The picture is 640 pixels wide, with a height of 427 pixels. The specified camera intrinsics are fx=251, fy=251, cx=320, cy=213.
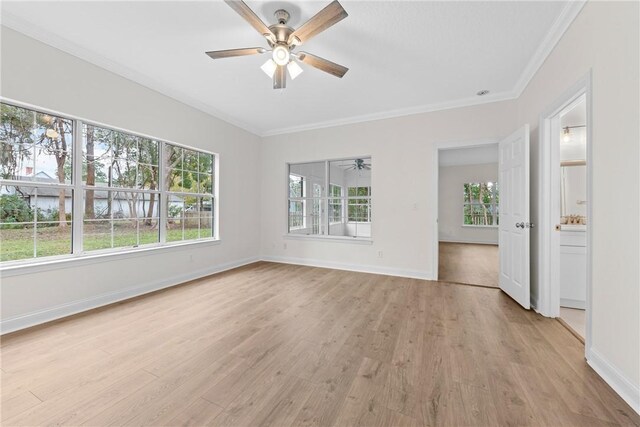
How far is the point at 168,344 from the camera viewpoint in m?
2.09

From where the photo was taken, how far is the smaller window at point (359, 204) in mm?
4727

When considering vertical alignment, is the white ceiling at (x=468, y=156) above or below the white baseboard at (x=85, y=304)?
above

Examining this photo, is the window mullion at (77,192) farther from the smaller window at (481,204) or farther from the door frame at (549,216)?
the smaller window at (481,204)

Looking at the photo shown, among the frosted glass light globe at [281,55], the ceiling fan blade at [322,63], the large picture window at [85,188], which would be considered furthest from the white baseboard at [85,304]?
the ceiling fan blade at [322,63]

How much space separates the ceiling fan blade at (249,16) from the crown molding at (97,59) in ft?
6.82

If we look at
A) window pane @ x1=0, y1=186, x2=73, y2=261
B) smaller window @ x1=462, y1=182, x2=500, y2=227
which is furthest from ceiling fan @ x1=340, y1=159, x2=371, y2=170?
smaller window @ x1=462, y1=182, x2=500, y2=227

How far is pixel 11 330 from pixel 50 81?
2.41m

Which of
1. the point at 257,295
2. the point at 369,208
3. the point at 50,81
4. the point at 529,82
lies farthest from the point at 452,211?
the point at 50,81

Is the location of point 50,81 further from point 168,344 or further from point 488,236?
point 488,236

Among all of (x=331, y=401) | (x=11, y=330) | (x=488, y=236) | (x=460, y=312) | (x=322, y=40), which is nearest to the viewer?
(x=331, y=401)

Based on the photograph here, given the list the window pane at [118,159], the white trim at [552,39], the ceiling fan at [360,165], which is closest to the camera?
the white trim at [552,39]

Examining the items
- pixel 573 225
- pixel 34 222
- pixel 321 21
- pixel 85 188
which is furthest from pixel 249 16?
pixel 573 225

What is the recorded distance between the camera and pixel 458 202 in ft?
28.7

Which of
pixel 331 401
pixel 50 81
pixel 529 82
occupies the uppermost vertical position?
pixel 529 82
